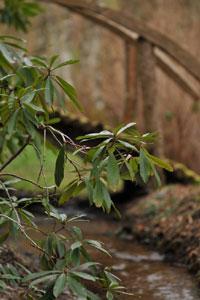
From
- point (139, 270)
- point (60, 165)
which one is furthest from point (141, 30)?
point (60, 165)

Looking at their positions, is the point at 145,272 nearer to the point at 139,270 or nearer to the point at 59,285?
the point at 139,270

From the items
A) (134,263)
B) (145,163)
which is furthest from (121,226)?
(145,163)

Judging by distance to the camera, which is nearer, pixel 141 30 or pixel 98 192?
pixel 98 192

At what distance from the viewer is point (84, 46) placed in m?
12.5

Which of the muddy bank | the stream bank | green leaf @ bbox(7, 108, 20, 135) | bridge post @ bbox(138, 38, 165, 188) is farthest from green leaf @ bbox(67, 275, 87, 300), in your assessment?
bridge post @ bbox(138, 38, 165, 188)

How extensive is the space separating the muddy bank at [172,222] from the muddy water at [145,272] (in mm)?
114

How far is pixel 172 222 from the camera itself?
19.4 feet

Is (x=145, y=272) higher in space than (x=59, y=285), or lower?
lower

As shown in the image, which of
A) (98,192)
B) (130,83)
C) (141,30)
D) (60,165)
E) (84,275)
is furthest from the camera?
(130,83)

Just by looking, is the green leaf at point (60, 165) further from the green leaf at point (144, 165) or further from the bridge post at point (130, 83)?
the bridge post at point (130, 83)

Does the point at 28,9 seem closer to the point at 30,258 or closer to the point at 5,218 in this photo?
the point at 30,258

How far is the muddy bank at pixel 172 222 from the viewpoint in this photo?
17.0ft

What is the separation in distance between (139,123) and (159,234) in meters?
3.76

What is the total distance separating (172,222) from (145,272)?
3.49 ft
